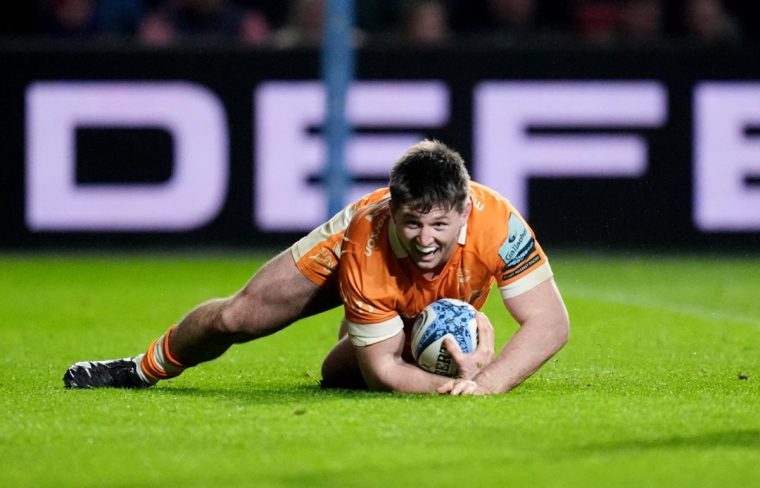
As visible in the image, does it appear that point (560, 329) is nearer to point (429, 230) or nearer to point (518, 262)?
point (518, 262)

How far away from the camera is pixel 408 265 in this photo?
19.9 ft

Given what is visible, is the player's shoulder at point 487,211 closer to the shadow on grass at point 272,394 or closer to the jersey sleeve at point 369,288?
the jersey sleeve at point 369,288

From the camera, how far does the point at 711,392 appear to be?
20.8 ft

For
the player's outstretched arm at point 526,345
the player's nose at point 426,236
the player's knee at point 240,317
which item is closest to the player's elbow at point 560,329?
the player's outstretched arm at point 526,345

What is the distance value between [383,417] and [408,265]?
738 mm

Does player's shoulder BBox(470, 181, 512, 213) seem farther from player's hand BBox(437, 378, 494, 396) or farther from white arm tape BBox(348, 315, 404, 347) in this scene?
player's hand BBox(437, 378, 494, 396)

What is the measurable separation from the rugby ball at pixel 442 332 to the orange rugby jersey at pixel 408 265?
0.27 ft

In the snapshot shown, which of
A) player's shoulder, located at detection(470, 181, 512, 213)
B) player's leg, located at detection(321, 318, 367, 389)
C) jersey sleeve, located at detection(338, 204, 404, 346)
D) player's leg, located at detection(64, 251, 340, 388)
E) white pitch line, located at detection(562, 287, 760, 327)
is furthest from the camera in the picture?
white pitch line, located at detection(562, 287, 760, 327)

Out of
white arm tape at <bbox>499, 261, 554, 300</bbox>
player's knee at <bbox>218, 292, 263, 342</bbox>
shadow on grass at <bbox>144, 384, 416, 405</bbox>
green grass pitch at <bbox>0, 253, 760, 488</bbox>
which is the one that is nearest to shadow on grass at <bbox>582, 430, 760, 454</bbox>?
green grass pitch at <bbox>0, 253, 760, 488</bbox>

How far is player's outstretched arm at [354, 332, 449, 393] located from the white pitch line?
3.70 m

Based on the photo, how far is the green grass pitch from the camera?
464 cm

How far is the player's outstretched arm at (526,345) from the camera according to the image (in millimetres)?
6027

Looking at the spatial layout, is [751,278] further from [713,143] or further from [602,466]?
[602,466]

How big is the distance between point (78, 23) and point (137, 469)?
976 centimetres
